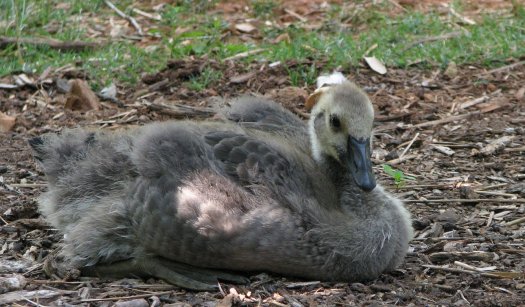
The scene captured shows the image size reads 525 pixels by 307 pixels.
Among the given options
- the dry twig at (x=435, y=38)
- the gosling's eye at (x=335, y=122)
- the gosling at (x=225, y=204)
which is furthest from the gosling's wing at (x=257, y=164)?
the dry twig at (x=435, y=38)

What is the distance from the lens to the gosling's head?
5051 mm

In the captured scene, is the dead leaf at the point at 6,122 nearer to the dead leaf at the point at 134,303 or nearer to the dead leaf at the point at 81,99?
the dead leaf at the point at 81,99

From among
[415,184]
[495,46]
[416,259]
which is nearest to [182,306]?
[416,259]

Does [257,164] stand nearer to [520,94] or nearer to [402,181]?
[402,181]

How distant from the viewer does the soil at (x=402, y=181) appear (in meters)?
4.70

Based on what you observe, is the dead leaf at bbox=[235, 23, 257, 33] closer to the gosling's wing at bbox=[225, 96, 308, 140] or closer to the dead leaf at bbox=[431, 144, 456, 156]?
the dead leaf at bbox=[431, 144, 456, 156]

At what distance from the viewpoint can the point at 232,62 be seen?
9.18 m

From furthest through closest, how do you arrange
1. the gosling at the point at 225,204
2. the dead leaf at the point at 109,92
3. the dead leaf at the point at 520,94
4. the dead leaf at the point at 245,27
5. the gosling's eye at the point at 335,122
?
the dead leaf at the point at 245,27 → the dead leaf at the point at 109,92 → the dead leaf at the point at 520,94 → the gosling's eye at the point at 335,122 → the gosling at the point at 225,204

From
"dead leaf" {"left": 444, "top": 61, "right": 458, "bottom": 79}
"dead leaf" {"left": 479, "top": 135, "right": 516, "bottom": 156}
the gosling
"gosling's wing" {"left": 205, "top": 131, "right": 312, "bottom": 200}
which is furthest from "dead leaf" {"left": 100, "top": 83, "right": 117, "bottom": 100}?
"gosling's wing" {"left": 205, "top": 131, "right": 312, "bottom": 200}

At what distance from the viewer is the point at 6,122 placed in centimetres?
788

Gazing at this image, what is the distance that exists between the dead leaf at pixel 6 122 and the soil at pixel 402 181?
5 centimetres

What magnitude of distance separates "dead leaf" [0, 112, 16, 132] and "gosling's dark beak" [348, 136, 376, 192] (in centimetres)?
384

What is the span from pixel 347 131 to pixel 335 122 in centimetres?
13

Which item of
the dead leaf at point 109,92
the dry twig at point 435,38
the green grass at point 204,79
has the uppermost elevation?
the dry twig at point 435,38
